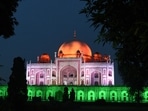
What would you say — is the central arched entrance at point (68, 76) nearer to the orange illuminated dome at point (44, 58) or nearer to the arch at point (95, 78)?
the arch at point (95, 78)

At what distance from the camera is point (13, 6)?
33.3ft

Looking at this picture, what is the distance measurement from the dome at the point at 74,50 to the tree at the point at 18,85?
48.4 meters

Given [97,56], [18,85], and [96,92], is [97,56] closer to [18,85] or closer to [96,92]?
[96,92]

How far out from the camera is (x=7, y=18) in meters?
10.0

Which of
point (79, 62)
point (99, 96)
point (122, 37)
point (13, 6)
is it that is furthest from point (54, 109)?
point (79, 62)

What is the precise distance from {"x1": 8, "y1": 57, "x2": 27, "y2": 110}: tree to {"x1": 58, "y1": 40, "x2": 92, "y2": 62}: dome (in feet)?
159

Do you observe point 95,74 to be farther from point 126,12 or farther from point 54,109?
point 126,12

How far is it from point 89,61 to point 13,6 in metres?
67.5

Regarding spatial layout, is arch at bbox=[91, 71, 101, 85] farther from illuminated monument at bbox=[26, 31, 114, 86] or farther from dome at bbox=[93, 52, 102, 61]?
dome at bbox=[93, 52, 102, 61]

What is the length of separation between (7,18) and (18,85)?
14.9 metres

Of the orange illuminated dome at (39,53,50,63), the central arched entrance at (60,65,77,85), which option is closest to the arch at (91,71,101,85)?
the central arched entrance at (60,65,77,85)

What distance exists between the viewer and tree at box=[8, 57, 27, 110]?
2069 centimetres

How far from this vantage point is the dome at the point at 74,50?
251ft

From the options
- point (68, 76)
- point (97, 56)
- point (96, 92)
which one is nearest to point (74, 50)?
point (97, 56)
